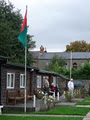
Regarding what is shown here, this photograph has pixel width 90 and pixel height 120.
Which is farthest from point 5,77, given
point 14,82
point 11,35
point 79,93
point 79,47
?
point 79,47

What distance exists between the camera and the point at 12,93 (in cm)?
2247

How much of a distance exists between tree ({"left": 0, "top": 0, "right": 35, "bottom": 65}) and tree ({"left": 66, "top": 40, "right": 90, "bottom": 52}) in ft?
155

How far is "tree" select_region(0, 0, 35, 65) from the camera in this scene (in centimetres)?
4200

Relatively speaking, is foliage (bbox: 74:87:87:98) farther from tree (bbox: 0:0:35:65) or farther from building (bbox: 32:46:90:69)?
building (bbox: 32:46:90:69)

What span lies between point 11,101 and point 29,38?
28.9 m

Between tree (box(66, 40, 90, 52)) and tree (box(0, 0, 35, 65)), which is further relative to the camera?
tree (box(66, 40, 90, 52))

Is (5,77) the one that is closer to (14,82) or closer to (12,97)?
(12,97)

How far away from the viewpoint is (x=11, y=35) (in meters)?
43.8

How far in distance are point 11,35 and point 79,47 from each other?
56.9 meters

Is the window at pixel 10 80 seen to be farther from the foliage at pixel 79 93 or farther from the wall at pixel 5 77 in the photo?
the foliage at pixel 79 93

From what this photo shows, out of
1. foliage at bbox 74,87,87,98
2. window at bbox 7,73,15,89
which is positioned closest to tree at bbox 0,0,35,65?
foliage at bbox 74,87,87,98

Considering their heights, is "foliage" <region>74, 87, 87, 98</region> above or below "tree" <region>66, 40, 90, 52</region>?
below

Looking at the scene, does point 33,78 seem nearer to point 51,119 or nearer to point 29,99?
point 29,99

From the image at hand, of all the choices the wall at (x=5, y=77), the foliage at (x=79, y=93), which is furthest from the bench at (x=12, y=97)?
the foliage at (x=79, y=93)
